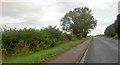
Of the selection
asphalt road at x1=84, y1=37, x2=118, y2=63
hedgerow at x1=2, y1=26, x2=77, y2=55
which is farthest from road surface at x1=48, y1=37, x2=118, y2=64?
hedgerow at x1=2, y1=26, x2=77, y2=55

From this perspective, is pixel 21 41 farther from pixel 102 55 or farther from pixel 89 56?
pixel 102 55

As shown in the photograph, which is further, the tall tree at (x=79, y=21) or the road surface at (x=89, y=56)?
the tall tree at (x=79, y=21)

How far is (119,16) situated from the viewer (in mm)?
77000

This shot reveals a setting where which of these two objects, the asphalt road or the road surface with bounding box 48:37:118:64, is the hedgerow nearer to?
the road surface with bounding box 48:37:118:64

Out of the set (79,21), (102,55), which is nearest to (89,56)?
(102,55)

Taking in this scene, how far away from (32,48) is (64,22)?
3289 inches

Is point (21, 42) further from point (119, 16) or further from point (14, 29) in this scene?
point (119, 16)

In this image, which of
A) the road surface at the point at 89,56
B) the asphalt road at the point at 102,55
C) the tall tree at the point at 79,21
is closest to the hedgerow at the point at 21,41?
the road surface at the point at 89,56

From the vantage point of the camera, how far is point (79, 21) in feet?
319

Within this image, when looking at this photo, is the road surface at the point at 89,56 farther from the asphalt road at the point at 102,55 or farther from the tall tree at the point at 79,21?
the tall tree at the point at 79,21

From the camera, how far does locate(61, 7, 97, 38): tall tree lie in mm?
96938

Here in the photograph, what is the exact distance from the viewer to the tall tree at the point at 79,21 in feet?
318

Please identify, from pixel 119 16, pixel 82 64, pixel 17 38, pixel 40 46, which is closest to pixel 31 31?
pixel 40 46

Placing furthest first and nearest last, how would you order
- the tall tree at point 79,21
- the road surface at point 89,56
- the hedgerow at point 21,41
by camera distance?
the tall tree at point 79,21
the hedgerow at point 21,41
the road surface at point 89,56
